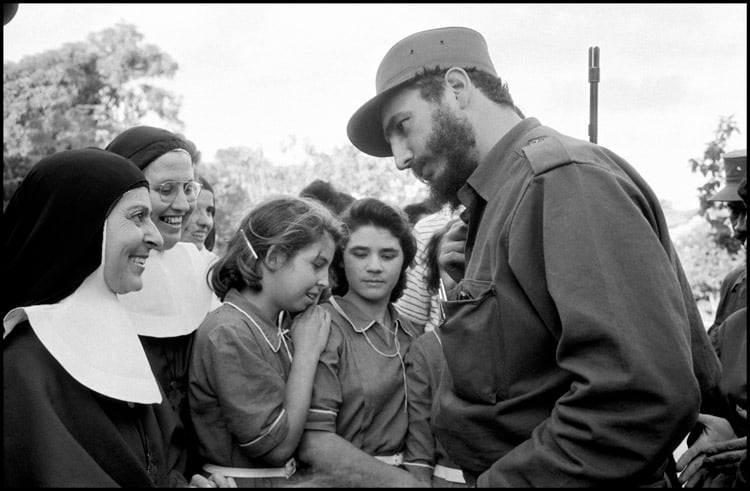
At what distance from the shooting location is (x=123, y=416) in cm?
263

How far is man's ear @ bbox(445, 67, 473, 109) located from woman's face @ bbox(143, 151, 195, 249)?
1300mm

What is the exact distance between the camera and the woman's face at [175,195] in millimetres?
3340

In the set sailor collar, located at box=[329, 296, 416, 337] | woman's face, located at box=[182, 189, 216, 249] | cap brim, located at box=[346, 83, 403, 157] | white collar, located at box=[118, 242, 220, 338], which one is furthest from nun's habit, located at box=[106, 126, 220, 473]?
woman's face, located at box=[182, 189, 216, 249]

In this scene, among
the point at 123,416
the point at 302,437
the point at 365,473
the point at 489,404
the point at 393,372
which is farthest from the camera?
the point at 393,372

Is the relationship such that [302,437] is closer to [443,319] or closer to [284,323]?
[284,323]

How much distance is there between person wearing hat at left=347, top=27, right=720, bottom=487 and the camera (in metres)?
1.94

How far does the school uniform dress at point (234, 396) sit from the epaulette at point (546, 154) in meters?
1.52

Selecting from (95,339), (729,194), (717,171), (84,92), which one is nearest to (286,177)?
(84,92)

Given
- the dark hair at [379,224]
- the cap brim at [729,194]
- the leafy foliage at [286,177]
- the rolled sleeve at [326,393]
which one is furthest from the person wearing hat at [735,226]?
the leafy foliage at [286,177]

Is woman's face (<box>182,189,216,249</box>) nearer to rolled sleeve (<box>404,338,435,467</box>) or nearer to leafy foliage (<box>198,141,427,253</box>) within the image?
rolled sleeve (<box>404,338,435,467</box>)

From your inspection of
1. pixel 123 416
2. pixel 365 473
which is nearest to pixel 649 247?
pixel 365 473

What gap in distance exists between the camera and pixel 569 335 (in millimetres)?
1977

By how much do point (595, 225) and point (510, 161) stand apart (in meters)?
0.53

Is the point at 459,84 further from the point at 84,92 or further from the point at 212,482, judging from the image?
the point at 84,92
